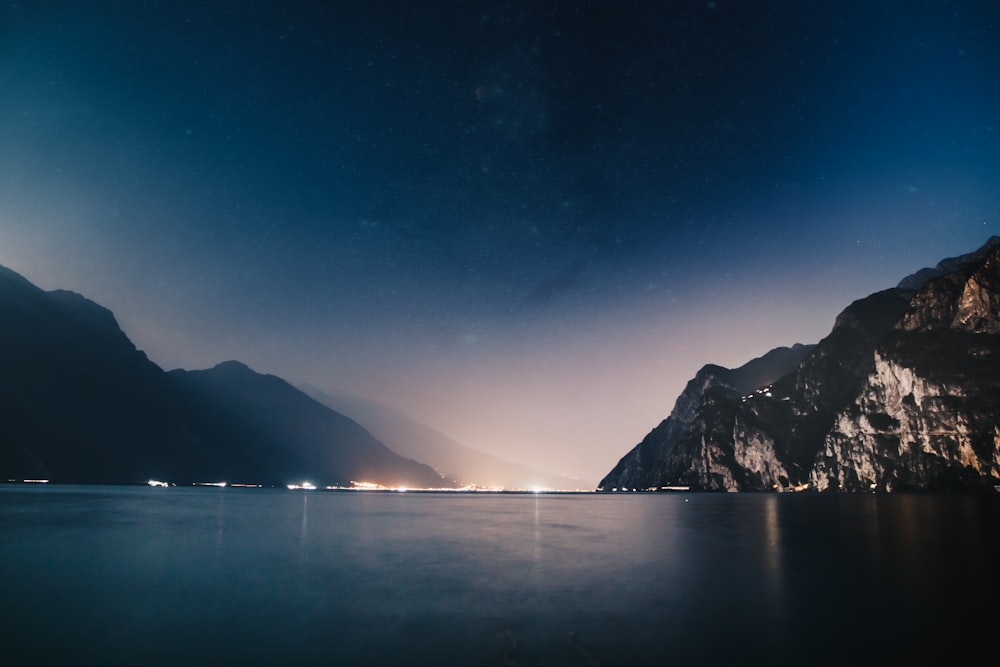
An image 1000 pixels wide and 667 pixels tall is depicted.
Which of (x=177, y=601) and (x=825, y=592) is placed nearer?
(x=177, y=601)

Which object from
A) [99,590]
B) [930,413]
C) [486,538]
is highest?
[930,413]

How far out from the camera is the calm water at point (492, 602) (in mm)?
13609

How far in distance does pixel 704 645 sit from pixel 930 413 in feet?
701

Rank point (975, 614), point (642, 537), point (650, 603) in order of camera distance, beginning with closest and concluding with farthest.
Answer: point (975, 614), point (650, 603), point (642, 537)

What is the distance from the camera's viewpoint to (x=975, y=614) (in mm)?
17094

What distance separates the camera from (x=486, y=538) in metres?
45.5

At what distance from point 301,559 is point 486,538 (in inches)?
723

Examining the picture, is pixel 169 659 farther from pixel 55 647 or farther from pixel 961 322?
pixel 961 322

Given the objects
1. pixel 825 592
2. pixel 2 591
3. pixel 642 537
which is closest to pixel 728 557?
pixel 825 592

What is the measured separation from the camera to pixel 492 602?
19.5m

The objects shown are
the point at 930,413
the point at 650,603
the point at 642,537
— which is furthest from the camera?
the point at 930,413

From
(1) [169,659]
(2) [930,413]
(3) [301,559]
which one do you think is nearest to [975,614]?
(1) [169,659]

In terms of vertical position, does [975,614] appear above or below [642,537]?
above

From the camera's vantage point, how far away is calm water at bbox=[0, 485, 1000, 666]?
13.6 metres
